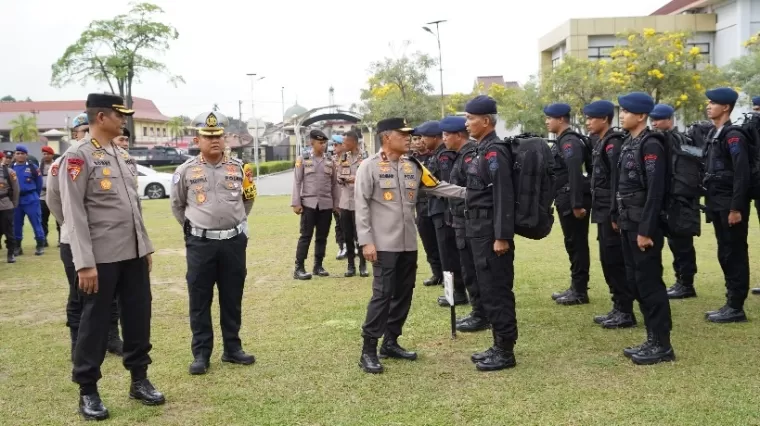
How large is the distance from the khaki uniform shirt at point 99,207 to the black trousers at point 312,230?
505cm

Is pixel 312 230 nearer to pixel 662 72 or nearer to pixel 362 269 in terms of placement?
pixel 362 269

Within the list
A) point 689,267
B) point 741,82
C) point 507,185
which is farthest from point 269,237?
point 741,82

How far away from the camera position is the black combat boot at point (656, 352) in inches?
215

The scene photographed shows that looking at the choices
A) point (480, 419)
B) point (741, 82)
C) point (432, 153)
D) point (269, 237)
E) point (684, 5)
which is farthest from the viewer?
point (684, 5)

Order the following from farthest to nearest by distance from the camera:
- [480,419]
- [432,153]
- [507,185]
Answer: [432,153], [507,185], [480,419]

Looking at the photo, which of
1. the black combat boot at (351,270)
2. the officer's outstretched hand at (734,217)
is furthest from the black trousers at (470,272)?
the black combat boot at (351,270)

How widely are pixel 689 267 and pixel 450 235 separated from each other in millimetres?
2662

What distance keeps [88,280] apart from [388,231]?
2.22m

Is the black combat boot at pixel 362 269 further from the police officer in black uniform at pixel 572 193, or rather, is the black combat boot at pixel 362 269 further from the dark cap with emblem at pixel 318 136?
the police officer in black uniform at pixel 572 193

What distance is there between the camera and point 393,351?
5.91m

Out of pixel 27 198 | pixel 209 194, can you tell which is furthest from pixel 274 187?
pixel 209 194

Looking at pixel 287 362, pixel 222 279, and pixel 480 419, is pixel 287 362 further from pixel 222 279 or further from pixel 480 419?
pixel 480 419

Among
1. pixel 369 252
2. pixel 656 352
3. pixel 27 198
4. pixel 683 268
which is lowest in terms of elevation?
pixel 656 352

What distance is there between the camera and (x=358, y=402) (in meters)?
4.87
